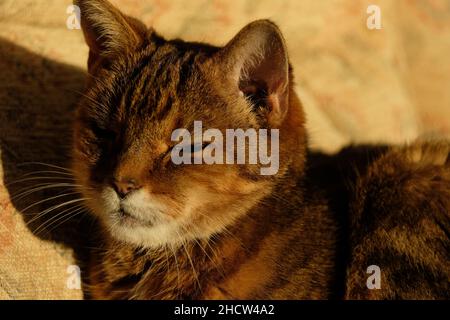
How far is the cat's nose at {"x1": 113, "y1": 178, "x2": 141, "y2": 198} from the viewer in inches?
65.6

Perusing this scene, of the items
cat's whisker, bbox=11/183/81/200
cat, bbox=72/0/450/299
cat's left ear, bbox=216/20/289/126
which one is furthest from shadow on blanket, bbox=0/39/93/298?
cat's left ear, bbox=216/20/289/126

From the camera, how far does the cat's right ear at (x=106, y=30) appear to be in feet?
6.33

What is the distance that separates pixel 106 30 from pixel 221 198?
2.18 feet

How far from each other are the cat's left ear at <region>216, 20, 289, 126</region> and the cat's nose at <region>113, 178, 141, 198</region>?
0.42 meters

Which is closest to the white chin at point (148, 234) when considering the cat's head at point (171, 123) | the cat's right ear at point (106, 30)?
the cat's head at point (171, 123)

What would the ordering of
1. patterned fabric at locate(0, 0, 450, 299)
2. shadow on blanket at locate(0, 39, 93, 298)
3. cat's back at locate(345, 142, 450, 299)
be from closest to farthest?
cat's back at locate(345, 142, 450, 299) → shadow on blanket at locate(0, 39, 93, 298) → patterned fabric at locate(0, 0, 450, 299)

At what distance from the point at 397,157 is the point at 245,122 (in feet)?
2.37

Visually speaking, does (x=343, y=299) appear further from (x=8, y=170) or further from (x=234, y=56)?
(x=8, y=170)

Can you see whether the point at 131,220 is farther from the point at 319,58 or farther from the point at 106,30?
the point at 319,58

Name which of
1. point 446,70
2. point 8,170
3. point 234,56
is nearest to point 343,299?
point 234,56

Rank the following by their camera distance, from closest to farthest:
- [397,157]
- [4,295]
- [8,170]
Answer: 1. [4,295]
2. [8,170]
3. [397,157]

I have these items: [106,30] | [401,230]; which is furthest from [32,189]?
[401,230]

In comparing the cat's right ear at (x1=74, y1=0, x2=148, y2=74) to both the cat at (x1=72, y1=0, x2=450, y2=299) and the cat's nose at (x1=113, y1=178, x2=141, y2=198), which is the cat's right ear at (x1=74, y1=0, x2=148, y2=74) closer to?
the cat at (x1=72, y1=0, x2=450, y2=299)

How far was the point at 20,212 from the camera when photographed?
1979 millimetres
